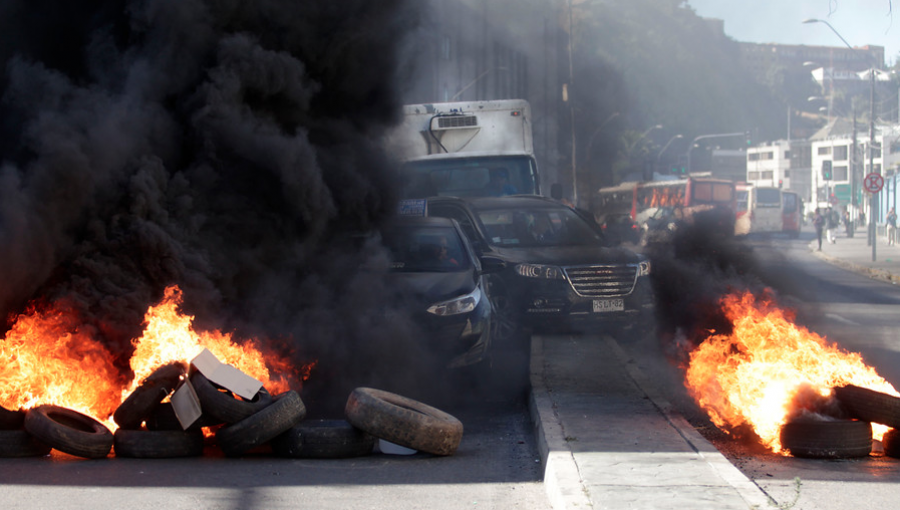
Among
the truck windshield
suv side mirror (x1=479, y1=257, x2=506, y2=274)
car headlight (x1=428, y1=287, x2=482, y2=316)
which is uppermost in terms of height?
the truck windshield

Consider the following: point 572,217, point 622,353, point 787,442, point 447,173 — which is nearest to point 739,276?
point 622,353

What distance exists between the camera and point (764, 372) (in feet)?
18.9

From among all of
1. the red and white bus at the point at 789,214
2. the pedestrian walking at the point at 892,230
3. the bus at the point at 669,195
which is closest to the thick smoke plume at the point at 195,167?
the bus at the point at 669,195

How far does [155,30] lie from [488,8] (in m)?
24.3

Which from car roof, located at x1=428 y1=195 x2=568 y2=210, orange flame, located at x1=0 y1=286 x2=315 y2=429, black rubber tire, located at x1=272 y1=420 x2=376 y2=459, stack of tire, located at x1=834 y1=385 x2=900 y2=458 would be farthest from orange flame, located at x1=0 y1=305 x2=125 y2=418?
car roof, located at x1=428 y1=195 x2=568 y2=210

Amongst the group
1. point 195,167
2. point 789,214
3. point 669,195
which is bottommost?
point 789,214

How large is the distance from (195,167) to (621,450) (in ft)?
15.1

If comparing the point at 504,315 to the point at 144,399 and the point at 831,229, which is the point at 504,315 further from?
the point at 831,229

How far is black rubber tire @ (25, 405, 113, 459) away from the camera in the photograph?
17.3 ft

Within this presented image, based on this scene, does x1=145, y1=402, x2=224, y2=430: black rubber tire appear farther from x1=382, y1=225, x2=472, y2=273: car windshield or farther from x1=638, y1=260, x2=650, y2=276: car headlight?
x1=638, y1=260, x2=650, y2=276: car headlight

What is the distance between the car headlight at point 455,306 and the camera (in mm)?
7508

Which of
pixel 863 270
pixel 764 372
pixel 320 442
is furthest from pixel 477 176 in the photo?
pixel 863 270

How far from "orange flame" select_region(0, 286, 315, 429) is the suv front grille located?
497 centimetres

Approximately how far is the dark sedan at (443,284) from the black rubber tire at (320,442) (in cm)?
192
